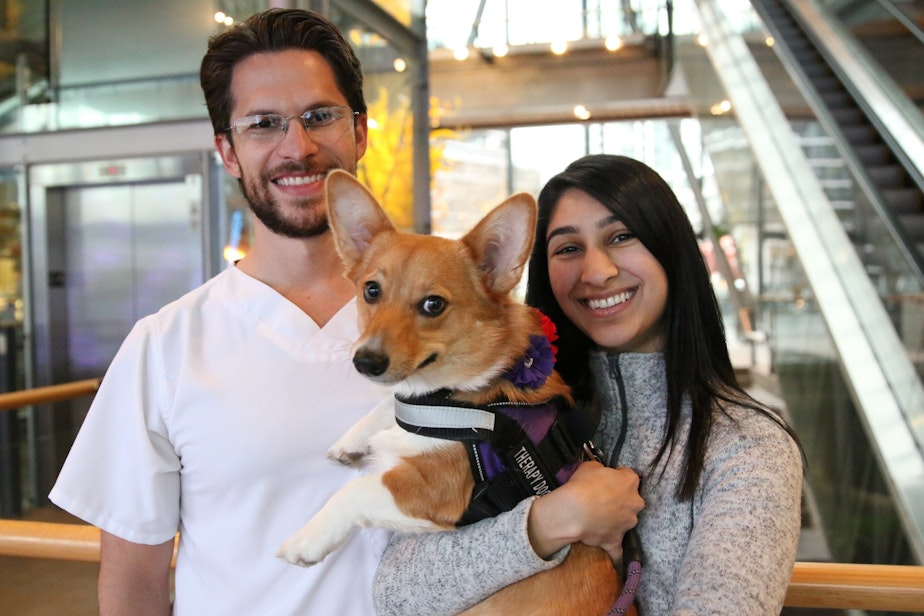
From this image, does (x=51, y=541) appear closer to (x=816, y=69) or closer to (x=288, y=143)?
(x=288, y=143)

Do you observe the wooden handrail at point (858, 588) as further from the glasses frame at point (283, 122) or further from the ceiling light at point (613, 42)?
the ceiling light at point (613, 42)

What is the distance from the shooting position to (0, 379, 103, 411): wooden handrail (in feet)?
9.48

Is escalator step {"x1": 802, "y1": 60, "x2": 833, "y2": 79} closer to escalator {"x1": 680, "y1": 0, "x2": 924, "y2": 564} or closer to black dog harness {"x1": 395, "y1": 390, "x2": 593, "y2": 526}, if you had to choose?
escalator {"x1": 680, "y1": 0, "x2": 924, "y2": 564}

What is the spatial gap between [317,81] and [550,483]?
927 millimetres

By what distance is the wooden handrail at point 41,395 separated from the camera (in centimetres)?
289

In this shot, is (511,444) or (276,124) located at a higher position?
(276,124)

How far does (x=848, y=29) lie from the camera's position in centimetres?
519

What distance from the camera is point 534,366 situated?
1.46 metres

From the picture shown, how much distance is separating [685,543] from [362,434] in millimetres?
637

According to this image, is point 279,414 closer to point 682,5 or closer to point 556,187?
point 556,187

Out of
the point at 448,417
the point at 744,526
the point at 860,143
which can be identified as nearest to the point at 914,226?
the point at 860,143

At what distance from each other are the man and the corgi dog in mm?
88

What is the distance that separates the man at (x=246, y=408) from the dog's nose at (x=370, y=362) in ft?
0.65

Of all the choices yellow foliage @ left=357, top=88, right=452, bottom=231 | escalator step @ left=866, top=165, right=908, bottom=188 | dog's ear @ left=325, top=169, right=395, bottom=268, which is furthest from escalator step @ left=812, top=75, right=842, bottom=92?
dog's ear @ left=325, top=169, right=395, bottom=268
